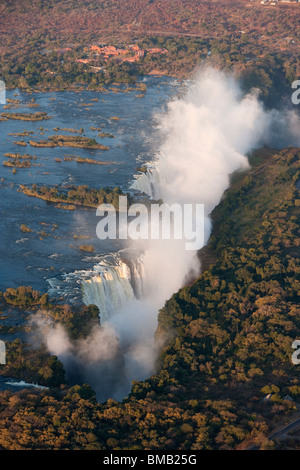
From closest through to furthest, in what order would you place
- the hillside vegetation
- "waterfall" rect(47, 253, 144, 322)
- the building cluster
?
the hillside vegetation < "waterfall" rect(47, 253, 144, 322) < the building cluster

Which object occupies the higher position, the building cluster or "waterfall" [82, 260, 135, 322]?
the building cluster

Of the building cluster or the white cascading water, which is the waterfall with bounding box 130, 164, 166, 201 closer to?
the white cascading water

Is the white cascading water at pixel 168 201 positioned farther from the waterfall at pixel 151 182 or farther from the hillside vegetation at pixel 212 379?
the hillside vegetation at pixel 212 379

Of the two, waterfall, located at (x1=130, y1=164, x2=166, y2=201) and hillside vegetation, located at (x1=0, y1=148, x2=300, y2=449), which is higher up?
waterfall, located at (x1=130, y1=164, x2=166, y2=201)

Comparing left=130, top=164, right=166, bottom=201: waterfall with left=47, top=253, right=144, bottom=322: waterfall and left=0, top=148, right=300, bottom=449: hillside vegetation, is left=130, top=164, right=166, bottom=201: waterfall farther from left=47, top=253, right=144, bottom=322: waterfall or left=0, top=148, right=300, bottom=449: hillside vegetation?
left=47, top=253, right=144, bottom=322: waterfall

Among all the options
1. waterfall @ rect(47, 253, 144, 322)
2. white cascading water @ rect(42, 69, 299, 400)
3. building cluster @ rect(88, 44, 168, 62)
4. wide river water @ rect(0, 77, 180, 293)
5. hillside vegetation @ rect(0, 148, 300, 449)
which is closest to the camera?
hillside vegetation @ rect(0, 148, 300, 449)

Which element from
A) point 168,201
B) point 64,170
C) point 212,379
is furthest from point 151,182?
point 212,379

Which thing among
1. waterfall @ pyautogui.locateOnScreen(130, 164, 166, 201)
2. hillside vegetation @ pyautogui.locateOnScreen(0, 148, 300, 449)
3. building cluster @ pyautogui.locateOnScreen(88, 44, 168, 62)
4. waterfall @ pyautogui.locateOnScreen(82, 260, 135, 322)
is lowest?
hillside vegetation @ pyautogui.locateOnScreen(0, 148, 300, 449)

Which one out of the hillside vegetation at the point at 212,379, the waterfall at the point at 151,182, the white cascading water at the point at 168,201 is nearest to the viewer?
the hillside vegetation at the point at 212,379

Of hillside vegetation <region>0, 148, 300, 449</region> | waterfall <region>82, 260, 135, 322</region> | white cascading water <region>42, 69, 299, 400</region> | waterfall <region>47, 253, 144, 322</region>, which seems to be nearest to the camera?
hillside vegetation <region>0, 148, 300, 449</region>

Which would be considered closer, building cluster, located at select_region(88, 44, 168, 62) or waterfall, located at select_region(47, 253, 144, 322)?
waterfall, located at select_region(47, 253, 144, 322)

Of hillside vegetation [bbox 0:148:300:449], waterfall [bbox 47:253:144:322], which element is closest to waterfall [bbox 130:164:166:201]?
hillside vegetation [bbox 0:148:300:449]

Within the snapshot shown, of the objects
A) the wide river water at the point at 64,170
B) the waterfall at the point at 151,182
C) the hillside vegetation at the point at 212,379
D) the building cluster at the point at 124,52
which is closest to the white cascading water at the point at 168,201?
the waterfall at the point at 151,182

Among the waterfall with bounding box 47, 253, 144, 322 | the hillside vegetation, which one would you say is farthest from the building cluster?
the waterfall with bounding box 47, 253, 144, 322
